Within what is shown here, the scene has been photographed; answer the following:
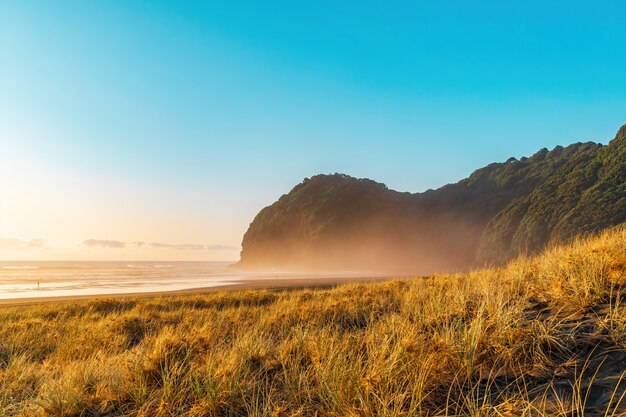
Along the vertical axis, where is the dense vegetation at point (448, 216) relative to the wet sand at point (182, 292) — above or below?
above

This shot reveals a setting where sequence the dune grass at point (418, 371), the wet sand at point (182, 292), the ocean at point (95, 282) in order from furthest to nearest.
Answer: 1. the ocean at point (95, 282)
2. the wet sand at point (182, 292)
3. the dune grass at point (418, 371)

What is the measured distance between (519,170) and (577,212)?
129 ft

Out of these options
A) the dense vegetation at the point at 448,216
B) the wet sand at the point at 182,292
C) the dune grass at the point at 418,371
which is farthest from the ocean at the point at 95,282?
the dense vegetation at the point at 448,216

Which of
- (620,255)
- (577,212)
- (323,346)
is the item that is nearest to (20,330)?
(323,346)

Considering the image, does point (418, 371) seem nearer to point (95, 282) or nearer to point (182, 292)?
point (182, 292)

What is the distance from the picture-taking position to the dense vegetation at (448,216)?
4900 cm

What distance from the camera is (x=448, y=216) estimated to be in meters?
91.3

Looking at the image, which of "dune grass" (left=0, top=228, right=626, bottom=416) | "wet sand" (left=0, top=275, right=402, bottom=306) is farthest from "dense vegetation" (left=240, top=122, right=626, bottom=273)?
Result: "dune grass" (left=0, top=228, right=626, bottom=416)

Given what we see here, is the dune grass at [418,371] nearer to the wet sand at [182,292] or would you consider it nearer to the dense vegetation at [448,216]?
the wet sand at [182,292]

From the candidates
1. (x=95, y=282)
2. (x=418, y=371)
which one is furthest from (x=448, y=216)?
(x=418, y=371)

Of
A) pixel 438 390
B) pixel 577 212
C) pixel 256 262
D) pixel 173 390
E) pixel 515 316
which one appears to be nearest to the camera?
pixel 438 390

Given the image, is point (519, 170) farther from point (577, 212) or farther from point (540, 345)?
point (540, 345)

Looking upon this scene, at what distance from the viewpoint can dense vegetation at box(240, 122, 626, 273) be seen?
49000mm

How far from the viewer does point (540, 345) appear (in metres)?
4.27
